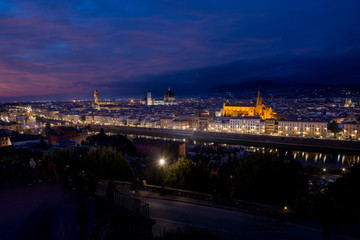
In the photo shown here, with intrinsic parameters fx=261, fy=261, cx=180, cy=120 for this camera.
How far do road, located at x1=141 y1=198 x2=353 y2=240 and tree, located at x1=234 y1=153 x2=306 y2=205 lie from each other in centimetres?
187

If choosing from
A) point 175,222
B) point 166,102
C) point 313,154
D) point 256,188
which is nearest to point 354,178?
point 256,188

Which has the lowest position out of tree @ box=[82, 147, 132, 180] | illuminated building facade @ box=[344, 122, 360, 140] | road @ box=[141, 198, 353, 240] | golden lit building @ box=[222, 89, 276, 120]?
illuminated building facade @ box=[344, 122, 360, 140]

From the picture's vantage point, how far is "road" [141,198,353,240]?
591cm

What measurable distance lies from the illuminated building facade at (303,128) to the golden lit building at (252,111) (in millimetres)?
18301

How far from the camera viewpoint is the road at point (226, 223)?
19.4 ft

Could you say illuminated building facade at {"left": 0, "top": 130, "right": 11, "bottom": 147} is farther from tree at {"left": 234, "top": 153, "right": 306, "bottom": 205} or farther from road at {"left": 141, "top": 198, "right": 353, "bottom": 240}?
tree at {"left": 234, "top": 153, "right": 306, "bottom": 205}

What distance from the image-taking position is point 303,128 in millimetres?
53438

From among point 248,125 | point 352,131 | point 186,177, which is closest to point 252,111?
point 248,125

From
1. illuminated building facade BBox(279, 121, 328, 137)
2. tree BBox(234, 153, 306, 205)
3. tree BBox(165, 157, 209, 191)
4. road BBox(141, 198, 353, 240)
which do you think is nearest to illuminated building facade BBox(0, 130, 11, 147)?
tree BBox(165, 157, 209, 191)

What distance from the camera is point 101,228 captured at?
4258 mm

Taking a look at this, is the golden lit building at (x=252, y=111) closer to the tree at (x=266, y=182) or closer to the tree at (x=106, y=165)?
the tree at (x=266, y=182)

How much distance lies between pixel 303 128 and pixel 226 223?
5280 cm

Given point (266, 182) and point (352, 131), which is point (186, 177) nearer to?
point (266, 182)

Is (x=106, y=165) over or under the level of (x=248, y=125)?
over
